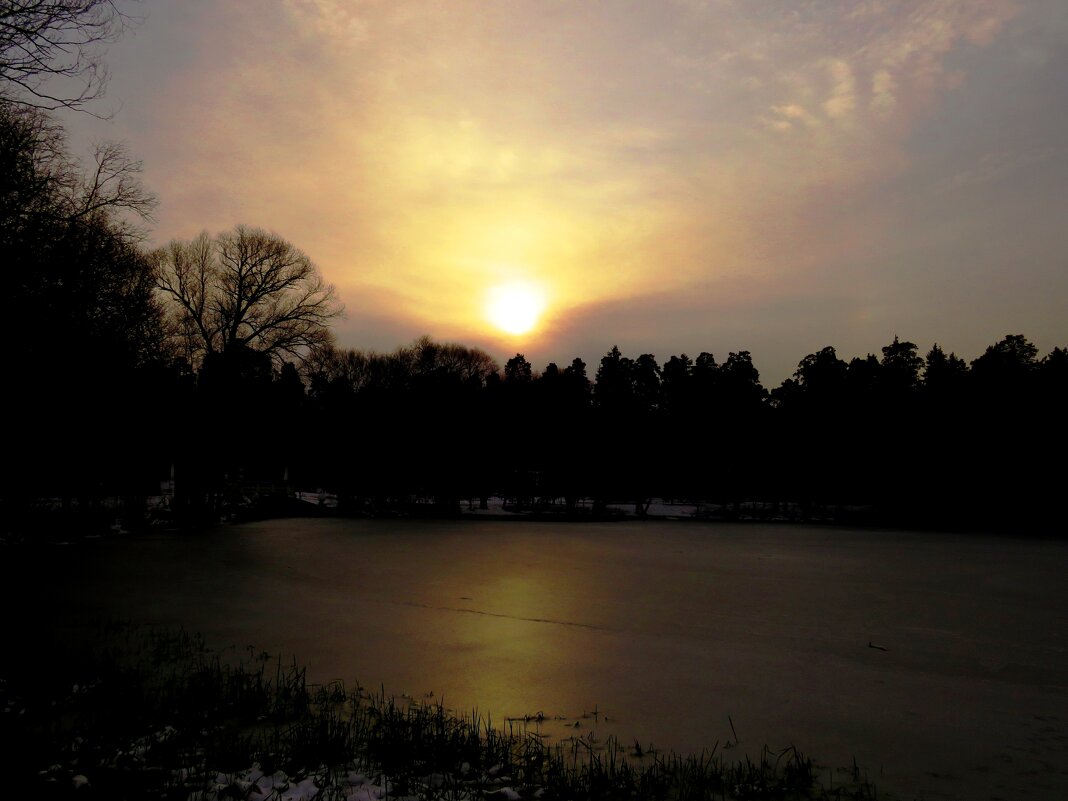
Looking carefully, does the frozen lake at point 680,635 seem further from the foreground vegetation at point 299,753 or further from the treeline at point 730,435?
the treeline at point 730,435

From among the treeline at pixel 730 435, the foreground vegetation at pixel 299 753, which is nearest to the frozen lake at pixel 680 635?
the foreground vegetation at pixel 299 753

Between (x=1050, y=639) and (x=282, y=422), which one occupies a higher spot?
(x=282, y=422)

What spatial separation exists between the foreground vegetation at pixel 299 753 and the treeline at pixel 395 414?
7546 mm

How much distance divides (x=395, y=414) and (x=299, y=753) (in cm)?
5361

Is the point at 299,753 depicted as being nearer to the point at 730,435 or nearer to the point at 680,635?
the point at 680,635

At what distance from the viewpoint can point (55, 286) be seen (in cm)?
1259

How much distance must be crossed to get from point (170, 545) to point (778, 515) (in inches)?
1916

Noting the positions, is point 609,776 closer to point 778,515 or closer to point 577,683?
point 577,683

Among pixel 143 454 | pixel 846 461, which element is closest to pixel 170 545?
pixel 143 454

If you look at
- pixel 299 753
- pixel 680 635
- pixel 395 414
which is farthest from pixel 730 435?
pixel 299 753

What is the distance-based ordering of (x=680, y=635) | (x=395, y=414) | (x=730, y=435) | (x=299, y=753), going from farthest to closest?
(x=730, y=435) → (x=395, y=414) → (x=680, y=635) → (x=299, y=753)

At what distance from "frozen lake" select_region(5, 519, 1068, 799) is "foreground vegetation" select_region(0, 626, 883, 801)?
27.5 inches

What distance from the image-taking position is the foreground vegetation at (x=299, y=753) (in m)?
4.69

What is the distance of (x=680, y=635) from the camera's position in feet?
39.5
